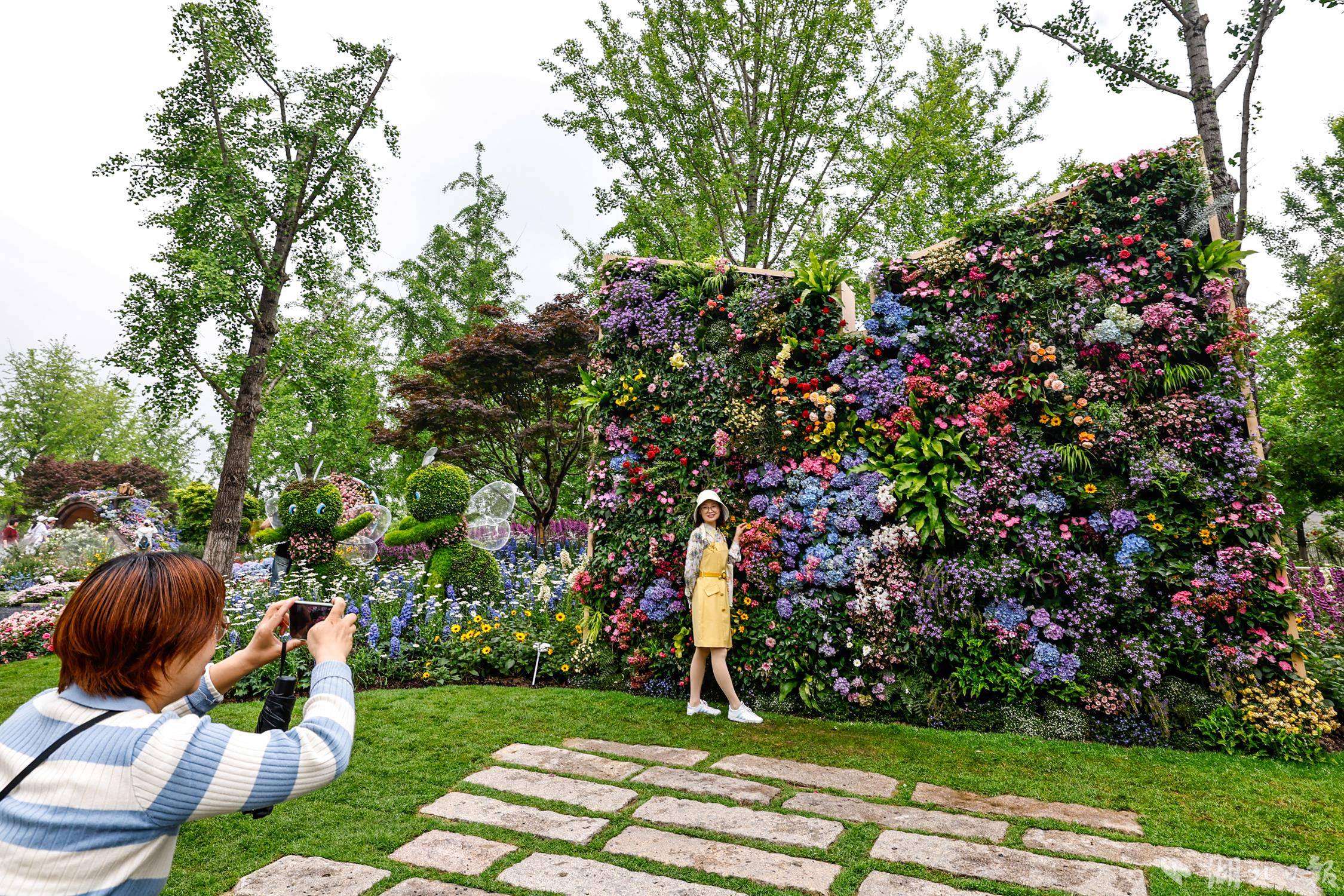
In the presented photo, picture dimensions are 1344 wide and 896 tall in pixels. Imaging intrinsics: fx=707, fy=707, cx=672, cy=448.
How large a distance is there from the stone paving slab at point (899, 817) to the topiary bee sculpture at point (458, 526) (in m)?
4.68

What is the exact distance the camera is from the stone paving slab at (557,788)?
11.1 ft

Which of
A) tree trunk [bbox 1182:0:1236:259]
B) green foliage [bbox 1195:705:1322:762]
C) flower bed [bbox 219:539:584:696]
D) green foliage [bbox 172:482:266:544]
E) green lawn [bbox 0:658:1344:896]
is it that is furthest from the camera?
green foliage [bbox 172:482:266:544]

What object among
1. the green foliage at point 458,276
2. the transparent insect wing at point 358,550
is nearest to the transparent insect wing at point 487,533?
the transparent insect wing at point 358,550

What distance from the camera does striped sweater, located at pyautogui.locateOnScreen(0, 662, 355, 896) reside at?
1118 millimetres

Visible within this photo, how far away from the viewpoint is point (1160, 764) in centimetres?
392

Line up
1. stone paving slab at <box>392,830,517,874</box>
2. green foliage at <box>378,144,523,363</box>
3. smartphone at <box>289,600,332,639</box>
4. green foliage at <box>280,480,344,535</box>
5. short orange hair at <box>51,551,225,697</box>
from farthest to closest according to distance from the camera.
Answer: green foliage at <box>378,144,523,363</box>, green foliage at <box>280,480,344,535</box>, stone paving slab at <box>392,830,517,874</box>, smartphone at <box>289,600,332,639</box>, short orange hair at <box>51,551,225,697</box>

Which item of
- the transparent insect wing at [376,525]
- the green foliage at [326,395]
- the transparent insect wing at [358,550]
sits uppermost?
the green foliage at [326,395]

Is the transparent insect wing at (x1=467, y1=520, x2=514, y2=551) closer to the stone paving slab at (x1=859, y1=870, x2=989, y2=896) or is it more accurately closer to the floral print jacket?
the floral print jacket

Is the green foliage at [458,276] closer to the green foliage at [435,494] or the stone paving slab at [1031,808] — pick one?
the green foliage at [435,494]

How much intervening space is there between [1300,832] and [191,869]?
4637mm

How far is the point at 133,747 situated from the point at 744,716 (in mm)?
4154

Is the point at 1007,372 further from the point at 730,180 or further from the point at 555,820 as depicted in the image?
the point at 730,180

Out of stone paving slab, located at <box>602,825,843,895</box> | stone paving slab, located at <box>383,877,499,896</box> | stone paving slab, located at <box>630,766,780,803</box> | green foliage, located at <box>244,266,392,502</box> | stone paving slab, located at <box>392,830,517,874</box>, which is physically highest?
green foliage, located at <box>244,266,392,502</box>

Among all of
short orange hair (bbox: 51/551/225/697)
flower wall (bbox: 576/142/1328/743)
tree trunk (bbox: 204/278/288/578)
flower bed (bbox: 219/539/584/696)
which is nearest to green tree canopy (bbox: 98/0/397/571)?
tree trunk (bbox: 204/278/288/578)
